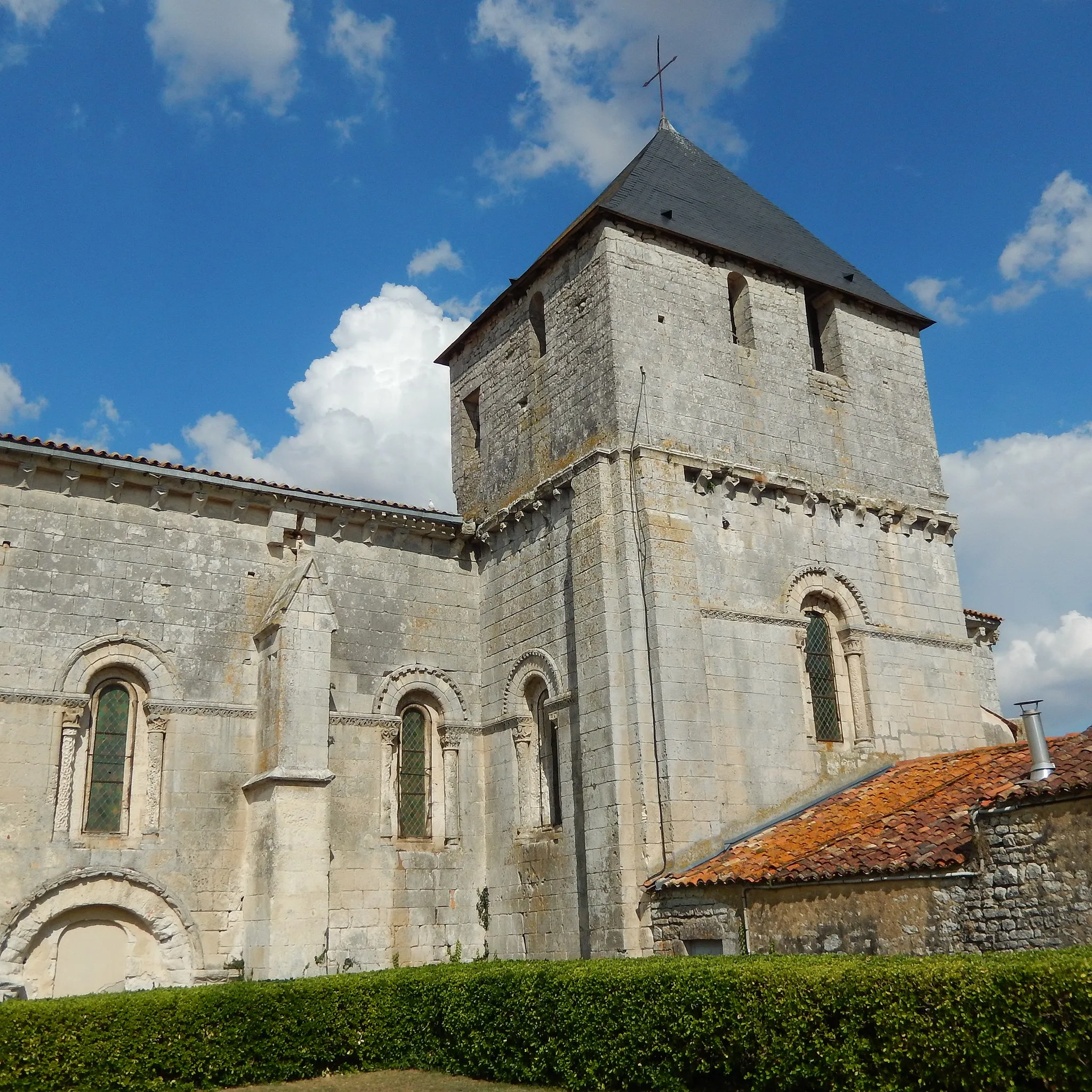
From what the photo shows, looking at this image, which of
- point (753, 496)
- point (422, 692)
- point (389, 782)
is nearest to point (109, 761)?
point (389, 782)

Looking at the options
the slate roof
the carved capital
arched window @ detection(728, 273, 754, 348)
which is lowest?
the carved capital

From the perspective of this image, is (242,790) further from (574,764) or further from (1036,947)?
(1036,947)

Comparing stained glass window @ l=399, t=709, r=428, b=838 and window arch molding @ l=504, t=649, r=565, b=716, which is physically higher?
window arch molding @ l=504, t=649, r=565, b=716

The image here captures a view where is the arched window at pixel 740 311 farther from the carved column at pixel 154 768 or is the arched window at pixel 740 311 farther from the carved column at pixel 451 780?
the carved column at pixel 154 768

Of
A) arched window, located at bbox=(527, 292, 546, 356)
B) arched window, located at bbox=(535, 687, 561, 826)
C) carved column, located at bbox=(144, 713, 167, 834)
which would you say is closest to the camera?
carved column, located at bbox=(144, 713, 167, 834)

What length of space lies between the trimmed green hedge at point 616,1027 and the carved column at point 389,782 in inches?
105

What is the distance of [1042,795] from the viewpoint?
33.6 ft

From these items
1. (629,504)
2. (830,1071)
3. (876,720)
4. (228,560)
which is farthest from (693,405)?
(830,1071)

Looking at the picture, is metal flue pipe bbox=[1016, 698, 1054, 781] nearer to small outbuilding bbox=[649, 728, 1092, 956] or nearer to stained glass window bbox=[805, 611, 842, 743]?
small outbuilding bbox=[649, 728, 1092, 956]

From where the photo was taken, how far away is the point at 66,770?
44.9 feet

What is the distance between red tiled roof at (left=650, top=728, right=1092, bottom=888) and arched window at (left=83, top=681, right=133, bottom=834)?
22.4ft

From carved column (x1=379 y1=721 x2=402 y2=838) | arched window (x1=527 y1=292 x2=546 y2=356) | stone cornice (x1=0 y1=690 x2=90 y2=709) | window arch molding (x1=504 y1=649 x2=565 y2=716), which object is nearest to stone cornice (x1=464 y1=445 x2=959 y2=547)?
window arch molding (x1=504 y1=649 x2=565 y2=716)

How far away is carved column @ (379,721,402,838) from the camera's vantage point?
15.6 meters

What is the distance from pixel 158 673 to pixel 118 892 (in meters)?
2.74
